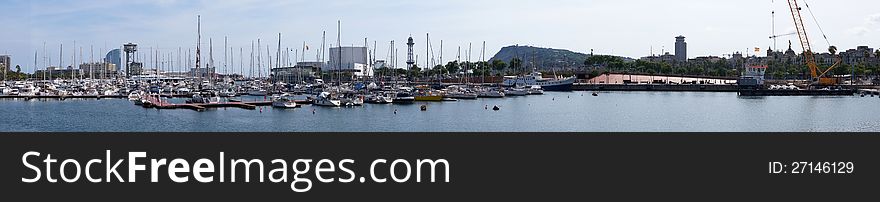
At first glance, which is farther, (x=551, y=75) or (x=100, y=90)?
(x=551, y=75)

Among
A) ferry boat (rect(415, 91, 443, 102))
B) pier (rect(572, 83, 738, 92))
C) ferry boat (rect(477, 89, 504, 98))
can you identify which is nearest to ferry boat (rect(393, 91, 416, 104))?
ferry boat (rect(415, 91, 443, 102))

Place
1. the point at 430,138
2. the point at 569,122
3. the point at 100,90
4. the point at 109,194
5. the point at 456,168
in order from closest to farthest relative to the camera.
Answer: the point at 109,194, the point at 456,168, the point at 430,138, the point at 569,122, the point at 100,90

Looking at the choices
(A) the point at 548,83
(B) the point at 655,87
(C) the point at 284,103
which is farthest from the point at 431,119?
(B) the point at 655,87

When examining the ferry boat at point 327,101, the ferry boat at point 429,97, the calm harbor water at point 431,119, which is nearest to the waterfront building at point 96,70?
the ferry boat at point 429,97

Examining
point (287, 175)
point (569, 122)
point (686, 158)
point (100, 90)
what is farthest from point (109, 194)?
point (100, 90)

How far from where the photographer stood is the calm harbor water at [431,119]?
31031mm

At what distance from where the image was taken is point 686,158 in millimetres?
11227

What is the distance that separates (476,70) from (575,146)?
95021 millimetres

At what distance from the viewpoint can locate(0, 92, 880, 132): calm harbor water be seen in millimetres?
31031

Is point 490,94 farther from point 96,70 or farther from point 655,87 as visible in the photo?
point 96,70

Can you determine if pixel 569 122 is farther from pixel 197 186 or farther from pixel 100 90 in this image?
pixel 100 90

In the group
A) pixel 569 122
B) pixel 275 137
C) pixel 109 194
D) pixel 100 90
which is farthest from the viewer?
pixel 100 90

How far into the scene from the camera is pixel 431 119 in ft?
117

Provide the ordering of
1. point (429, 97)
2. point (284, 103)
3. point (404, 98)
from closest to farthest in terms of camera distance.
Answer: point (284, 103), point (404, 98), point (429, 97)
